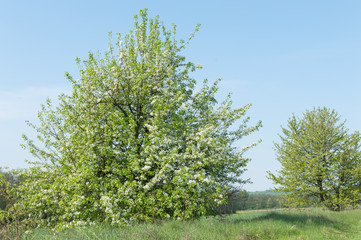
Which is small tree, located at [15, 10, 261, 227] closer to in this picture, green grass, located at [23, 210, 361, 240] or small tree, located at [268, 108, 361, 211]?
green grass, located at [23, 210, 361, 240]

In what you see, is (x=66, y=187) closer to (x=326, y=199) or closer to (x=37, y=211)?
(x=37, y=211)

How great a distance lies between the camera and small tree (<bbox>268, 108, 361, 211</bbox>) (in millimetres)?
28312

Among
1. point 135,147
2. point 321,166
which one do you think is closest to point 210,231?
point 135,147

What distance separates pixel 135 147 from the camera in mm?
13352

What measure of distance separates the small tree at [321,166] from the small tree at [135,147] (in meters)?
15.1

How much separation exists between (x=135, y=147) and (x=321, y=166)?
2084 centimetres

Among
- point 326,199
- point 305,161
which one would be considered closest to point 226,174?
point 305,161

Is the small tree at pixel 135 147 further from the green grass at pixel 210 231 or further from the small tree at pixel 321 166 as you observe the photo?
the small tree at pixel 321 166

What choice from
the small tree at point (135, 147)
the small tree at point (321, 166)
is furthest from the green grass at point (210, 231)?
the small tree at point (321, 166)

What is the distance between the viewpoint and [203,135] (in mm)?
12758

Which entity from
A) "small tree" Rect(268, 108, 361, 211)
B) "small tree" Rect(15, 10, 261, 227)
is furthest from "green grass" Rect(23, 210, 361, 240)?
"small tree" Rect(268, 108, 361, 211)

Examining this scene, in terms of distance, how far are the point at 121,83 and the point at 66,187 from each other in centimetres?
542

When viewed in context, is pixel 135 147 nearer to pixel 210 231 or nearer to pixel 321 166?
pixel 210 231

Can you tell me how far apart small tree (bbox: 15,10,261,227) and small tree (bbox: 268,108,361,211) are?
1509cm
